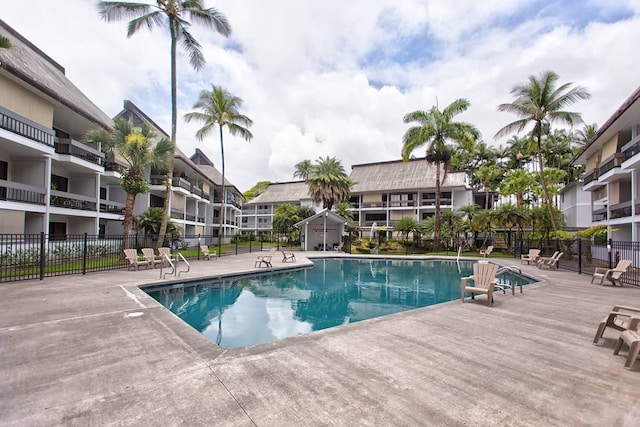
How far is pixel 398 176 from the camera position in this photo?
4412cm

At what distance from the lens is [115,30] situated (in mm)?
17031

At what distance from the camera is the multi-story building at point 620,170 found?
17250 mm

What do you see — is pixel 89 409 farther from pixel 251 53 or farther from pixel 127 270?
pixel 251 53

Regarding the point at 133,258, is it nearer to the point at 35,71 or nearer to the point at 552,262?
the point at 35,71

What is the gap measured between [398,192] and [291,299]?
114 feet

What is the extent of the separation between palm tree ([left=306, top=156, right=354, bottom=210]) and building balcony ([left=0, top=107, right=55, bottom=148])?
2500 cm

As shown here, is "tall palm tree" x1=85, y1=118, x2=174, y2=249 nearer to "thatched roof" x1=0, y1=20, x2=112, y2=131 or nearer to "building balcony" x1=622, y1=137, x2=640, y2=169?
"thatched roof" x1=0, y1=20, x2=112, y2=131

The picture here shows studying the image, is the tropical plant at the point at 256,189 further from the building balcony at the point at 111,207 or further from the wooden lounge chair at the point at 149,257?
the wooden lounge chair at the point at 149,257

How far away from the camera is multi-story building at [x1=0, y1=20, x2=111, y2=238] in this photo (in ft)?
47.7

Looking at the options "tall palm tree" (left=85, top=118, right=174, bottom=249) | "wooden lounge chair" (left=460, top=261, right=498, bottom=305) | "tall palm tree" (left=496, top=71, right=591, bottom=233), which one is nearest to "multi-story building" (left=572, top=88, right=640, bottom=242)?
"tall palm tree" (left=496, top=71, right=591, bottom=233)

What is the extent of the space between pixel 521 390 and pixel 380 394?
5.16 feet

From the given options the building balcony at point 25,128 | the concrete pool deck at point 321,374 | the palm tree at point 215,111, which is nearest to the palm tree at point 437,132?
the palm tree at point 215,111

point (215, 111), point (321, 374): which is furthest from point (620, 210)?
point (215, 111)

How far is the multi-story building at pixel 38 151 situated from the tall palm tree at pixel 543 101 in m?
28.0
